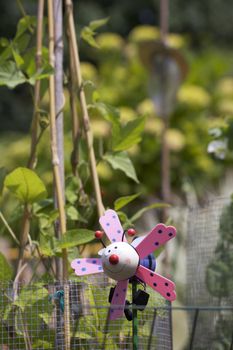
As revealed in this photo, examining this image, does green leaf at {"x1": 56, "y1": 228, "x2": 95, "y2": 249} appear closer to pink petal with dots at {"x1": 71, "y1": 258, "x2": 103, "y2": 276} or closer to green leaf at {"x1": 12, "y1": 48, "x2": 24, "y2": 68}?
pink petal with dots at {"x1": 71, "y1": 258, "x2": 103, "y2": 276}

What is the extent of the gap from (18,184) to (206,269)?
53 centimetres

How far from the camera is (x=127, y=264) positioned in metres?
1.22

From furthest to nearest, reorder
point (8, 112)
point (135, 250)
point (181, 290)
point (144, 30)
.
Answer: point (8, 112), point (144, 30), point (181, 290), point (135, 250)

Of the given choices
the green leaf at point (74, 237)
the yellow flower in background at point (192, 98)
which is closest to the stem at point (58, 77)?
the green leaf at point (74, 237)

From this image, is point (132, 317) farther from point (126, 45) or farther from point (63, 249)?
point (126, 45)

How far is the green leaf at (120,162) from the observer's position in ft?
5.27

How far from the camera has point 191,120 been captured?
24.2 feet

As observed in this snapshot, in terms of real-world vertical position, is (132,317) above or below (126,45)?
below

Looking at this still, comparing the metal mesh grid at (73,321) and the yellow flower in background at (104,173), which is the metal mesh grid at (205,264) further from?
the yellow flower in background at (104,173)

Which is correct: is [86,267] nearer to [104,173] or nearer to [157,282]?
[157,282]

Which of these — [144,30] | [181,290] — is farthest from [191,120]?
[181,290]

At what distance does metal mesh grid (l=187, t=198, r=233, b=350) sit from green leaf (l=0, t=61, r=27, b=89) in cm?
56

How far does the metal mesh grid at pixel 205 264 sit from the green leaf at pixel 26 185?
0.48 metres

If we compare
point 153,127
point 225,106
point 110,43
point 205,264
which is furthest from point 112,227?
point 110,43
